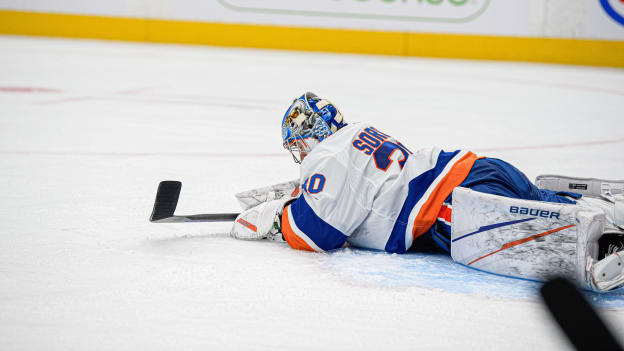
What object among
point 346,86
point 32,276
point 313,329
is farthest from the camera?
point 346,86

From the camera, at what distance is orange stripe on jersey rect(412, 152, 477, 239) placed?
8.16 feet

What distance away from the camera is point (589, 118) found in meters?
6.29

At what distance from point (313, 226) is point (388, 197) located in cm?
26

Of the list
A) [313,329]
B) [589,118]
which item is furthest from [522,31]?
[313,329]

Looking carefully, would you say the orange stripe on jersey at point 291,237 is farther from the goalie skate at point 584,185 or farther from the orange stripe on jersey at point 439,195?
the goalie skate at point 584,185

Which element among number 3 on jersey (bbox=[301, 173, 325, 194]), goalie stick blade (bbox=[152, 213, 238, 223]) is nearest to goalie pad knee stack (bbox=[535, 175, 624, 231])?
number 3 on jersey (bbox=[301, 173, 325, 194])

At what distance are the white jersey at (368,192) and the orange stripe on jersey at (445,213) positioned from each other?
2 centimetres

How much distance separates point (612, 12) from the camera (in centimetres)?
1024

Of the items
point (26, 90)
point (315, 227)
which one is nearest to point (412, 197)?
point (315, 227)

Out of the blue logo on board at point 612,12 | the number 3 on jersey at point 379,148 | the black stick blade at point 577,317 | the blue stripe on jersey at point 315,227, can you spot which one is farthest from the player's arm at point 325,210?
the blue logo on board at point 612,12

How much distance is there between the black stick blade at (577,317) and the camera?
0.75 meters

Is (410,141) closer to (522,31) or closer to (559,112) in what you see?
(559,112)

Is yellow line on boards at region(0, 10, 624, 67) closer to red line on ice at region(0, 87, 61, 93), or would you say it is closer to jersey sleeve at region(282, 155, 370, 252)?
red line on ice at region(0, 87, 61, 93)

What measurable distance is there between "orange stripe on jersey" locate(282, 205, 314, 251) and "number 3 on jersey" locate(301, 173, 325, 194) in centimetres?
16
